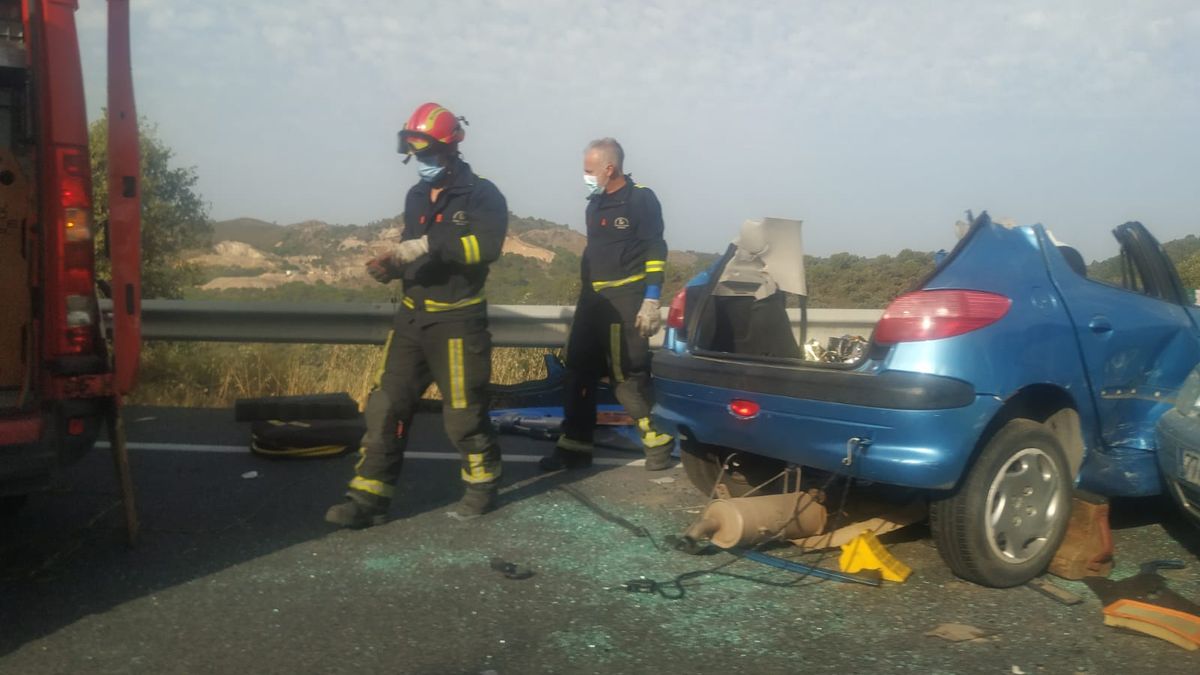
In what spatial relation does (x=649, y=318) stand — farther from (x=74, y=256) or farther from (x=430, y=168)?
(x=74, y=256)

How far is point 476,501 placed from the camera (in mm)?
5074

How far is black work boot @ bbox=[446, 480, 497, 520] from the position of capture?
506cm

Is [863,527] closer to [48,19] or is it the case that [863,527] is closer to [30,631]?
[30,631]

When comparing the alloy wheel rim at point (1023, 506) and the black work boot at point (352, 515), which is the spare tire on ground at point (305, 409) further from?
the alloy wheel rim at point (1023, 506)

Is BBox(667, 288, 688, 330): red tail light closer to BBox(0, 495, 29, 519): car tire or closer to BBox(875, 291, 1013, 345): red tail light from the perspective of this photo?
BBox(875, 291, 1013, 345): red tail light

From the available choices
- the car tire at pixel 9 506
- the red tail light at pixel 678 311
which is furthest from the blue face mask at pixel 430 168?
the car tire at pixel 9 506

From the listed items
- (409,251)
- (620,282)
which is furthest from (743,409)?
(620,282)

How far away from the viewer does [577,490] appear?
5656 mm

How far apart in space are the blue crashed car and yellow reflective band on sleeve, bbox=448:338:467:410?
34.8 inches

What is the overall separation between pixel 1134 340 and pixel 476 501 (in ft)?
9.63

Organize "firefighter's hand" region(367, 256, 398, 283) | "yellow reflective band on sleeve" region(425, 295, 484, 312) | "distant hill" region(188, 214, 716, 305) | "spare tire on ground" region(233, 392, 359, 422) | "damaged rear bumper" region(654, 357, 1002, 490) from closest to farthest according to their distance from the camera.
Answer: "damaged rear bumper" region(654, 357, 1002, 490) < "firefighter's hand" region(367, 256, 398, 283) < "yellow reflective band on sleeve" region(425, 295, 484, 312) < "spare tire on ground" region(233, 392, 359, 422) < "distant hill" region(188, 214, 716, 305)

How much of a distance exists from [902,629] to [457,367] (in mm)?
2242

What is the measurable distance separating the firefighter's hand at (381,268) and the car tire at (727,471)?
5.15 feet

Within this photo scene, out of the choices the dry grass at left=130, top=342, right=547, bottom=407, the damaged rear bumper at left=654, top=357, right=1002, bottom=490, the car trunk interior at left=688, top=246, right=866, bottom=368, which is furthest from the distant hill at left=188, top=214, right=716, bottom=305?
the damaged rear bumper at left=654, top=357, right=1002, bottom=490
